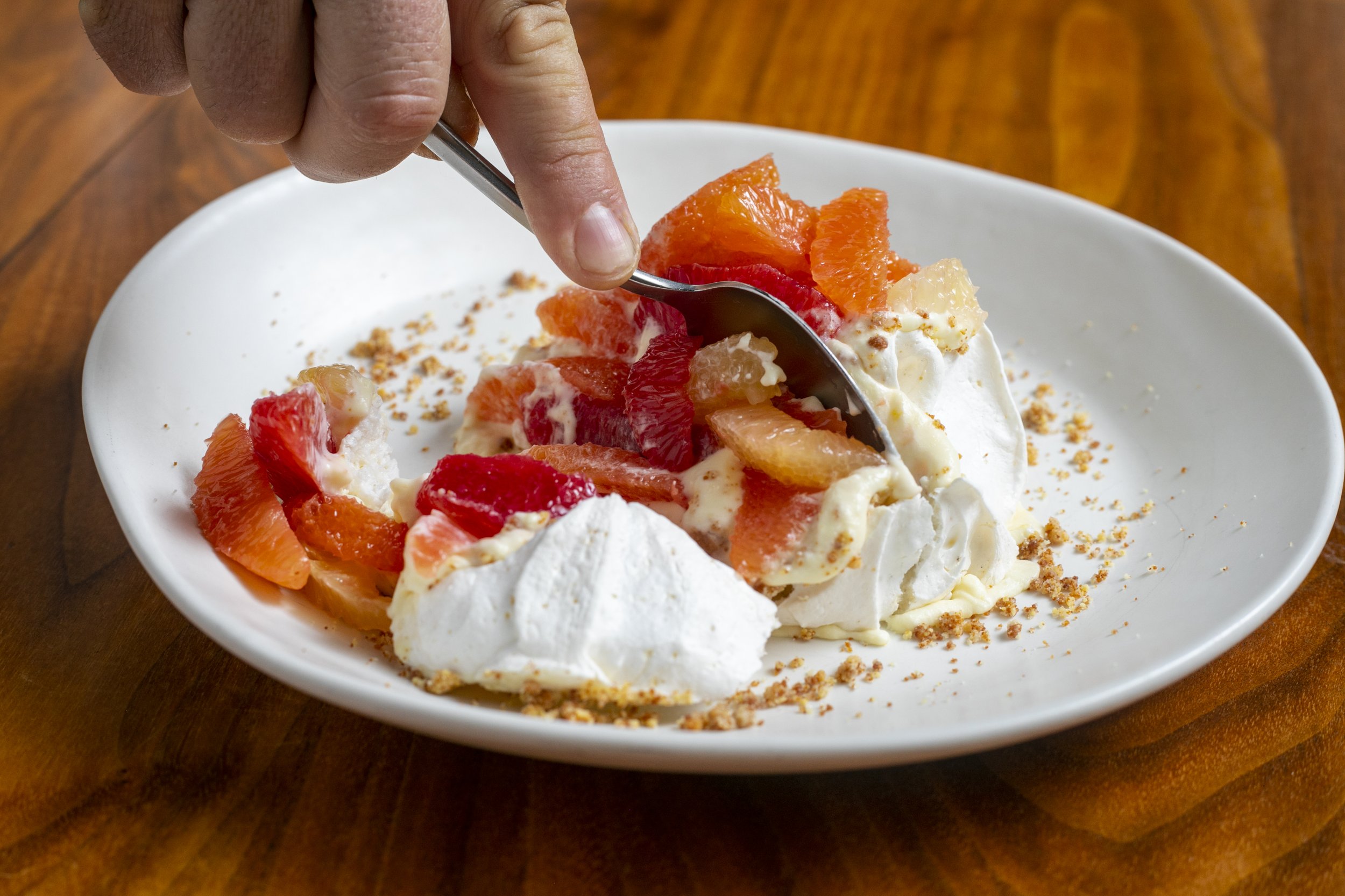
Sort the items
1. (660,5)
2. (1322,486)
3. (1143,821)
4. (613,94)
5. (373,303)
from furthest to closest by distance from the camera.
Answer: (660,5)
(613,94)
(373,303)
(1322,486)
(1143,821)

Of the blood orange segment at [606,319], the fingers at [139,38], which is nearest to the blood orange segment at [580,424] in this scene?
the blood orange segment at [606,319]

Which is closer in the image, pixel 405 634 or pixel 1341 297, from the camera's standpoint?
pixel 405 634

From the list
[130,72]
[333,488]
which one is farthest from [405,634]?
[130,72]

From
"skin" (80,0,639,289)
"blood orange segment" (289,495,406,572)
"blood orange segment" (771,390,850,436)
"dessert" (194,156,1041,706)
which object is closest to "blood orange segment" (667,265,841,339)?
"dessert" (194,156,1041,706)

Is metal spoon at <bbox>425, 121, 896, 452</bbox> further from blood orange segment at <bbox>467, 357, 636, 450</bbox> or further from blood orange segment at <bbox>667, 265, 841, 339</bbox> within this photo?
blood orange segment at <bbox>467, 357, 636, 450</bbox>

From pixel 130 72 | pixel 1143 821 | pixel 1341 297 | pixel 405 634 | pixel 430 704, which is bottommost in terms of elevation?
pixel 1341 297

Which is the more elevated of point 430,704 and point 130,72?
point 130,72

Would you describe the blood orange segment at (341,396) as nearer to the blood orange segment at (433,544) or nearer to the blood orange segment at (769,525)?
the blood orange segment at (433,544)

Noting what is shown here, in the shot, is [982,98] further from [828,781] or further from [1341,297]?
[828,781]
